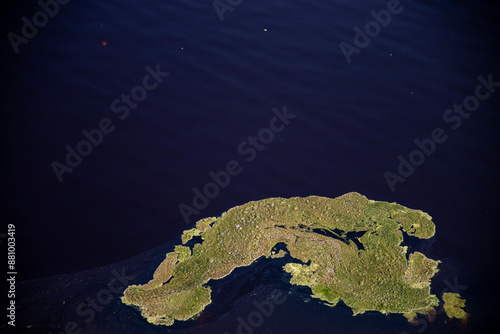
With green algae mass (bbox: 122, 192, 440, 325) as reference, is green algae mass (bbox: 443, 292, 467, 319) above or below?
below

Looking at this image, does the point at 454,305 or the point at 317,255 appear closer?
the point at 454,305

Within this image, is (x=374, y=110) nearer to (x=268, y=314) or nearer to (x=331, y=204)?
(x=331, y=204)

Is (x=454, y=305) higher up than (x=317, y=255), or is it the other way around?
(x=317, y=255)

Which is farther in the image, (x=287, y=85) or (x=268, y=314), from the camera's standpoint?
(x=287, y=85)

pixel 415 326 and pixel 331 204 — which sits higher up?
pixel 331 204

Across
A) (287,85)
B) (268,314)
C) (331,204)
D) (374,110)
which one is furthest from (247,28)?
(268,314)
